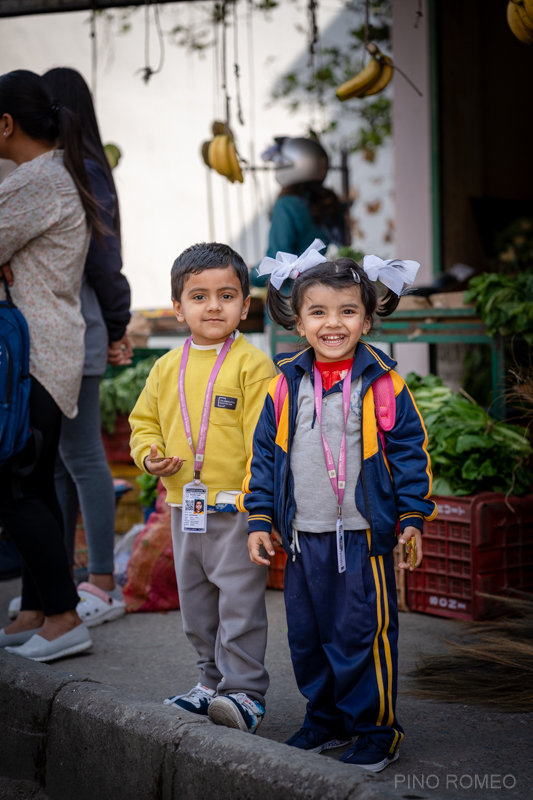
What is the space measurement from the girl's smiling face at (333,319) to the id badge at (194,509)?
0.56m

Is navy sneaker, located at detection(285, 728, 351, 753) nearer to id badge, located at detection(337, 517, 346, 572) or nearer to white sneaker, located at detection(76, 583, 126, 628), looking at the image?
id badge, located at detection(337, 517, 346, 572)

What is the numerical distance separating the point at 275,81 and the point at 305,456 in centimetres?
1122

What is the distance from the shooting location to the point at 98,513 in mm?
3426

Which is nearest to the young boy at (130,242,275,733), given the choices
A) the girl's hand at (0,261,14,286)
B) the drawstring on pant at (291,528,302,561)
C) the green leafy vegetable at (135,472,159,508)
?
the drawstring on pant at (291,528,302,561)

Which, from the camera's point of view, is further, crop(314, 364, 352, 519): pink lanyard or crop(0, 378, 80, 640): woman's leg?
crop(0, 378, 80, 640): woman's leg

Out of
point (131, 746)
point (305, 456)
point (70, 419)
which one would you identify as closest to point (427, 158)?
point (70, 419)

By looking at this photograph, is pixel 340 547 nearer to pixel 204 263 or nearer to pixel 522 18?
pixel 204 263

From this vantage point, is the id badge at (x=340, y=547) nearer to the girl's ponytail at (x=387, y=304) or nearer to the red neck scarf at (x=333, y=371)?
the red neck scarf at (x=333, y=371)

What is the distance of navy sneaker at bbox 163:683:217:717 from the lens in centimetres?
236

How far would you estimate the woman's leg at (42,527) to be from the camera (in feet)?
9.70

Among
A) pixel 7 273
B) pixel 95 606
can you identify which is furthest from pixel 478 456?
pixel 7 273

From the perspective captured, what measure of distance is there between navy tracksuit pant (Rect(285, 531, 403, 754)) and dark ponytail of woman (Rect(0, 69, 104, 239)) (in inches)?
67.5

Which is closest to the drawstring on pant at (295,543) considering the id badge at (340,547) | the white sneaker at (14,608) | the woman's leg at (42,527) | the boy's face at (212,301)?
the id badge at (340,547)

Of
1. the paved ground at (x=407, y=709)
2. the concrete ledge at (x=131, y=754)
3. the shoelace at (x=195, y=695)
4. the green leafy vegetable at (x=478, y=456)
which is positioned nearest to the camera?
the concrete ledge at (x=131, y=754)
